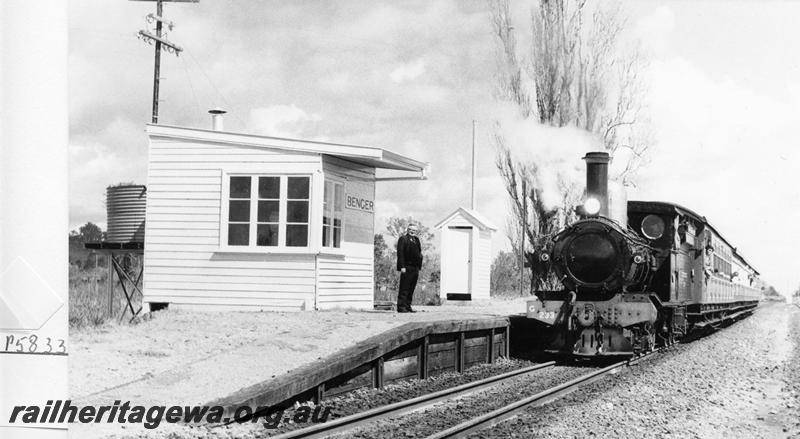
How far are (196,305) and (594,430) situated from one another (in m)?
9.31

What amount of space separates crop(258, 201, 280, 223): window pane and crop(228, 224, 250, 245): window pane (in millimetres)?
319

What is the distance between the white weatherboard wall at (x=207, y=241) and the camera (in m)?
14.3

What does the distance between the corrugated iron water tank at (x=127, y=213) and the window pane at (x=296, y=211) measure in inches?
162

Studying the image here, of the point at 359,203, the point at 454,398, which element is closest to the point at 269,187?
the point at 359,203

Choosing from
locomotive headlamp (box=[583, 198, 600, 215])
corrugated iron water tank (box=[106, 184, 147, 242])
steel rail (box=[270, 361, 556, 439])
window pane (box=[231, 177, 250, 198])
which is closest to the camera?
steel rail (box=[270, 361, 556, 439])

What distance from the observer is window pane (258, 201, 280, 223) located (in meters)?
14.4

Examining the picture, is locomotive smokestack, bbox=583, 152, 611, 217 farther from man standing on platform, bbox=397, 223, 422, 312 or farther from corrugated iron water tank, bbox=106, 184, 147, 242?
corrugated iron water tank, bbox=106, 184, 147, 242

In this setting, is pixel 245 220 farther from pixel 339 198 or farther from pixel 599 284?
pixel 599 284

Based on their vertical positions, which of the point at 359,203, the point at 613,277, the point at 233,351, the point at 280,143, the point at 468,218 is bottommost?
the point at 233,351

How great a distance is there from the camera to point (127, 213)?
16.8m

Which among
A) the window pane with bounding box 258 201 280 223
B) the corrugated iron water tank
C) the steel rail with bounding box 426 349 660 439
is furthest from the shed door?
the steel rail with bounding box 426 349 660 439

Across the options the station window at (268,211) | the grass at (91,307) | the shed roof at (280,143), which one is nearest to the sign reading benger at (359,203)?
the shed roof at (280,143)

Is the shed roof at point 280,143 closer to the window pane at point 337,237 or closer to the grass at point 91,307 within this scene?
the window pane at point 337,237

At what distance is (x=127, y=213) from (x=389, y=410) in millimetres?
10955
